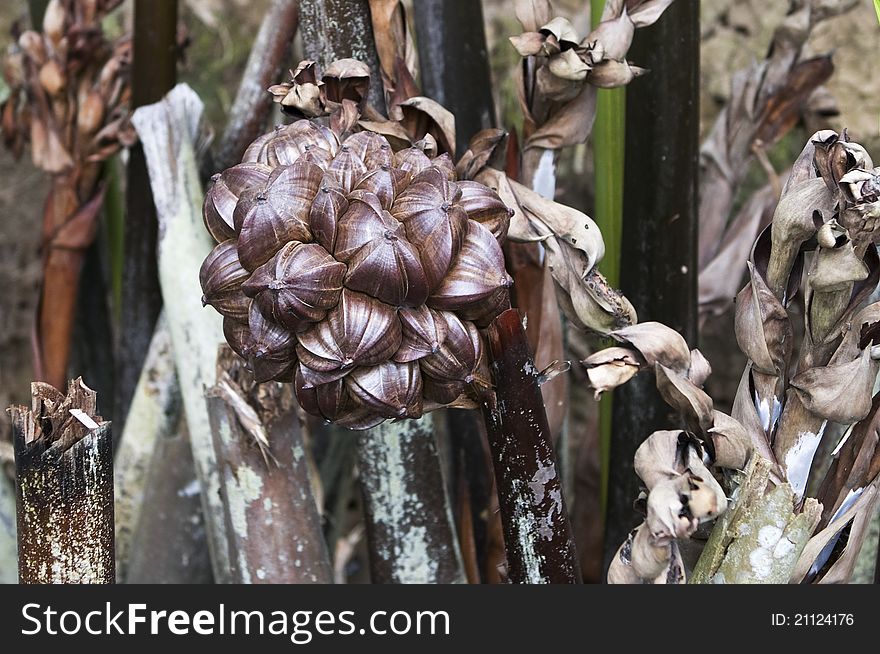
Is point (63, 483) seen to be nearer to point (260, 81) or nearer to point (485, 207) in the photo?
point (485, 207)

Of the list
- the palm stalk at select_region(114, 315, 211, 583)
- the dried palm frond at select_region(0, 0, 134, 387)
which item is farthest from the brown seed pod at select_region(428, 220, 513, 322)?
the dried palm frond at select_region(0, 0, 134, 387)

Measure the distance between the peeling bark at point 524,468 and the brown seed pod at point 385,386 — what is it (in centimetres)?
6

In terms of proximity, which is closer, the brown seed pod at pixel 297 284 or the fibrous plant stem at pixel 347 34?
the brown seed pod at pixel 297 284

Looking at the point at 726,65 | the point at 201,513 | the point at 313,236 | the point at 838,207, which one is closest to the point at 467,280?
the point at 313,236

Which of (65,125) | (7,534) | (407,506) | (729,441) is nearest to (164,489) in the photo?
(7,534)

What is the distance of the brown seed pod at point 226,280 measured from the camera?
1.25ft

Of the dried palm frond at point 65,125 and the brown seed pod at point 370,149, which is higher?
the dried palm frond at point 65,125

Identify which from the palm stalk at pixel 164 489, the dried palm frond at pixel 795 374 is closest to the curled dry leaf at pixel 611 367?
the dried palm frond at pixel 795 374

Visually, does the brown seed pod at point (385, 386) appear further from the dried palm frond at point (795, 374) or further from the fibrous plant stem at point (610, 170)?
the fibrous plant stem at point (610, 170)

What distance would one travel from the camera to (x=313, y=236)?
0.37 m

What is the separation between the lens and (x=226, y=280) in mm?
380

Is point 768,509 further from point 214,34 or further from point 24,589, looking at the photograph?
point 214,34

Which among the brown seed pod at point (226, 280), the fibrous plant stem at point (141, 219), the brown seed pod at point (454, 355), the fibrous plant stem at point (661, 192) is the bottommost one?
the brown seed pod at point (454, 355)

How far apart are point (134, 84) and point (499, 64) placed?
50 cm
